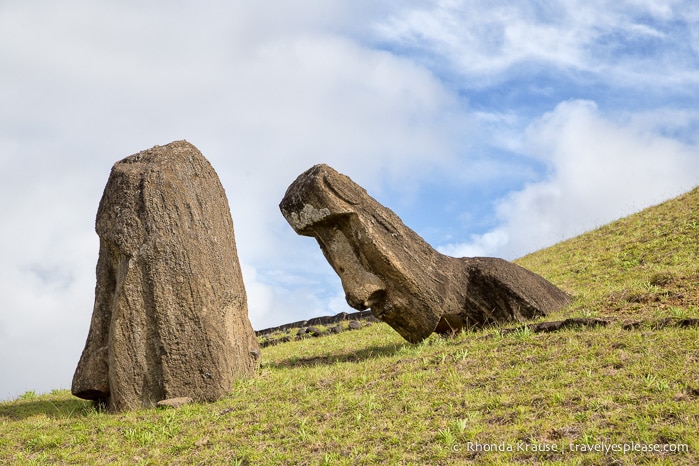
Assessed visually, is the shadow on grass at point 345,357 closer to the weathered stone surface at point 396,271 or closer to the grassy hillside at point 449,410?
the grassy hillside at point 449,410

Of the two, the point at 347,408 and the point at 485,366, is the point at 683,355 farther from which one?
the point at 347,408

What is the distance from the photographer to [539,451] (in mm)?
9859

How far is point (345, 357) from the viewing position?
1839 cm

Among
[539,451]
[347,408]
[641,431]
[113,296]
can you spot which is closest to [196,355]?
[113,296]

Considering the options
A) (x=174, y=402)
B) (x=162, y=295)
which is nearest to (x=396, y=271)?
(x=162, y=295)

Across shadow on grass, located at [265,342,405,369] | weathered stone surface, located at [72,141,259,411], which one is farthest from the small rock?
shadow on grass, located at [265,342,405,369]

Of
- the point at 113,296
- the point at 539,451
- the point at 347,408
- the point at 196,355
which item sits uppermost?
the point at 113,296

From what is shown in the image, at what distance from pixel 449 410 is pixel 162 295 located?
22.0 ft

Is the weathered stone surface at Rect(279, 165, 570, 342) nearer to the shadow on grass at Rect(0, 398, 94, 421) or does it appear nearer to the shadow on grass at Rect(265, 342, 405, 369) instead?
the shadow on grass at Rect(265, 342, 405, 369)

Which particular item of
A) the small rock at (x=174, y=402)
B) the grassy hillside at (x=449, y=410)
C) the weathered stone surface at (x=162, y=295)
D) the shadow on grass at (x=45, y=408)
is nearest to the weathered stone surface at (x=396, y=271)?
the grassy hillside at (x=449, y=410)

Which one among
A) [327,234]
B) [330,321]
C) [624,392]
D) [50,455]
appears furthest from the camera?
[330,321]

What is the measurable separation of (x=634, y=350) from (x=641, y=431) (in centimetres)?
334

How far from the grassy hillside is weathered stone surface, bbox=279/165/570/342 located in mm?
901

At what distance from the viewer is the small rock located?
14.4 meters
